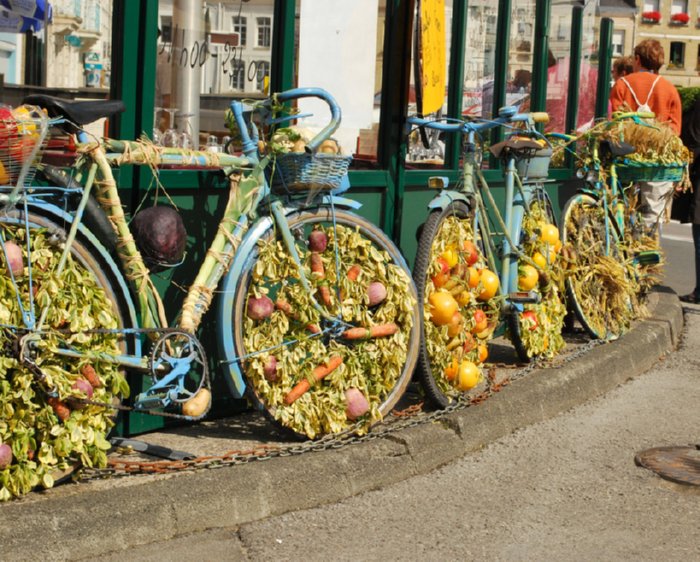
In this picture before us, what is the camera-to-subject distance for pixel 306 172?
5082mm

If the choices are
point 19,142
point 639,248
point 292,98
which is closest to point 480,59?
point 639,248

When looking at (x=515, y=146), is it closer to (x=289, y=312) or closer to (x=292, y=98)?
(x=292, y=98)

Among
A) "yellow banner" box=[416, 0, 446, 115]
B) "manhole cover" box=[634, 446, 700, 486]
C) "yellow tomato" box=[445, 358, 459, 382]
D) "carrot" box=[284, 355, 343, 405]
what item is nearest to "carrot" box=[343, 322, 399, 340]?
"carrot" box=[284, 355, 343, 405]

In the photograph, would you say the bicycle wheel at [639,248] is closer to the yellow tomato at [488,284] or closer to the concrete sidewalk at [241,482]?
the concrete sidewalk at [241,482]

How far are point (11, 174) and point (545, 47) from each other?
540 cm

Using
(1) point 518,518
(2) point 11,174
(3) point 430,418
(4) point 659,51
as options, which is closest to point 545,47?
(4) point 659,51

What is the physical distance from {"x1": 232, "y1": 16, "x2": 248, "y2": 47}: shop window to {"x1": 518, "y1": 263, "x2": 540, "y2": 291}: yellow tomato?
7.09 ft

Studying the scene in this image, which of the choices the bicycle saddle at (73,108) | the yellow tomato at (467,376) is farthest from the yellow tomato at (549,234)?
the bicycle saddle at (73,108)

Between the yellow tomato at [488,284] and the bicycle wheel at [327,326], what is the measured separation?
82 cm

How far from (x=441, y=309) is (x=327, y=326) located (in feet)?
2.44

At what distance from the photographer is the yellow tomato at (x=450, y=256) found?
19.7ft

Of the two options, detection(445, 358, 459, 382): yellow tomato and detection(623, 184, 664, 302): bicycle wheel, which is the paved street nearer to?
detection(445, 358, 459, 382): yellow tomato

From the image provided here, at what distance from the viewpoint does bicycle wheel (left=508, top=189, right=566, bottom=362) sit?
6.97 m

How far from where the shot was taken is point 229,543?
14.2 feet
